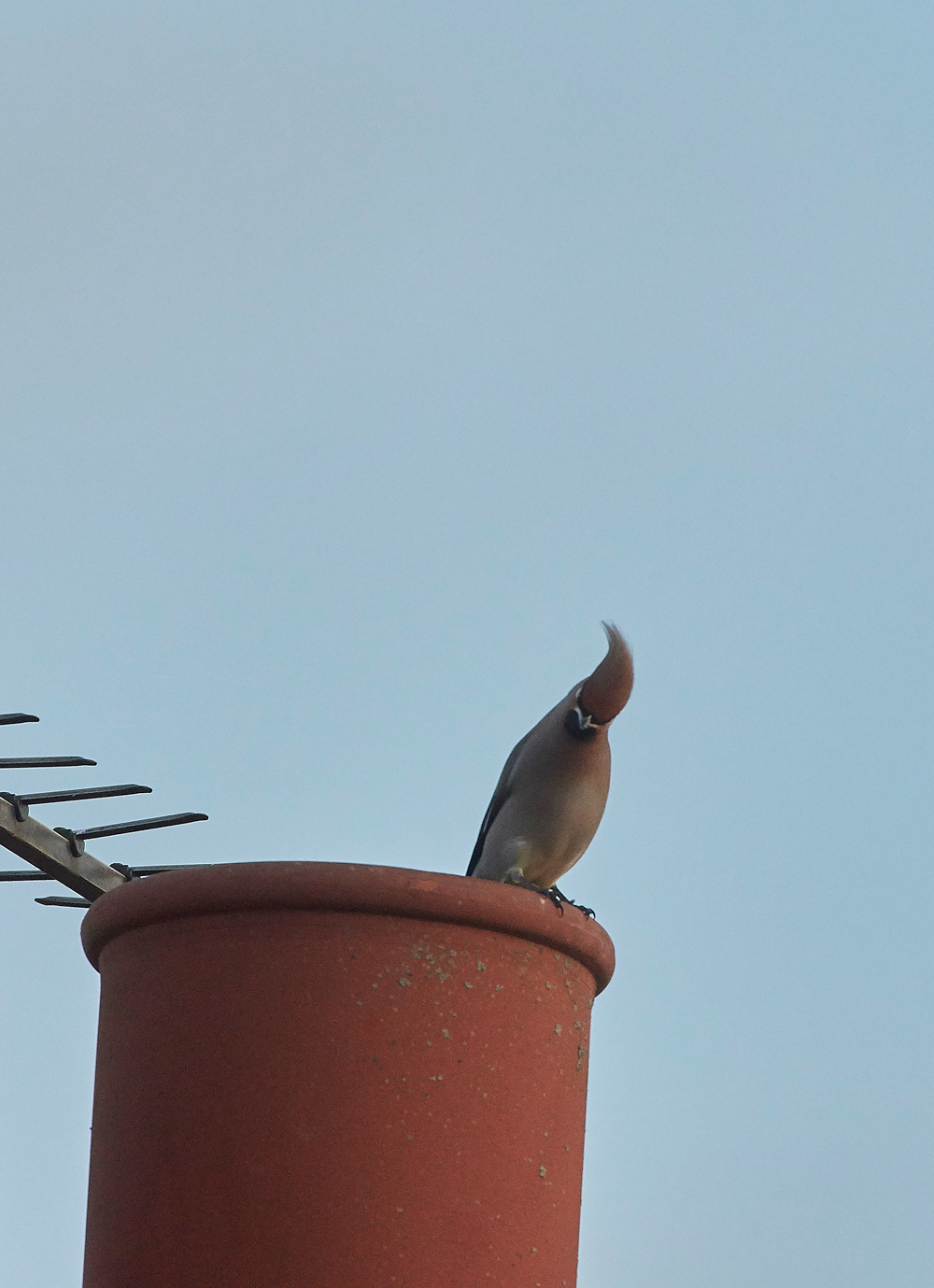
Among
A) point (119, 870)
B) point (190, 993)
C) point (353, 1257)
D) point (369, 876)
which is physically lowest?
point (353, 1257)

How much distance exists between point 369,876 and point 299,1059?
268 mm

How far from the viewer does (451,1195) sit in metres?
2.15

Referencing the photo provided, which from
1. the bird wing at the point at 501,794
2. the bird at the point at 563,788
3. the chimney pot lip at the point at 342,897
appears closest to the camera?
the chimney pot lip at the point at 342,897

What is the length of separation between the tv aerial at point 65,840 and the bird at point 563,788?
Answer: 0.97 m

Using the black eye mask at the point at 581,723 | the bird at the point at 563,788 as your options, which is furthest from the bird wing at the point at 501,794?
the black eye mask at the point at 581,723

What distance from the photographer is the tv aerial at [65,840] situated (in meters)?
4.03

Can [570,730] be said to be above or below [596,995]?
above

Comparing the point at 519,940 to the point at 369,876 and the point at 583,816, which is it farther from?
the point at 583,816

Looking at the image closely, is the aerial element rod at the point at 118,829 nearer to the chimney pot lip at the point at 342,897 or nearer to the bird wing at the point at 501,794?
the bird wing at the point at 501,794

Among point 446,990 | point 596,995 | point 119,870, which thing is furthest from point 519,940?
point 119,870

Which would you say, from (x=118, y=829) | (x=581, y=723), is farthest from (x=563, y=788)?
(x=118, y=829)

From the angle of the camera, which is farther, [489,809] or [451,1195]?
→ [489,809]

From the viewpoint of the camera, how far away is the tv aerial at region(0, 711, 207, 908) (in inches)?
159

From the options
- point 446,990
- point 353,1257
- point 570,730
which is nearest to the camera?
point 353,1257
